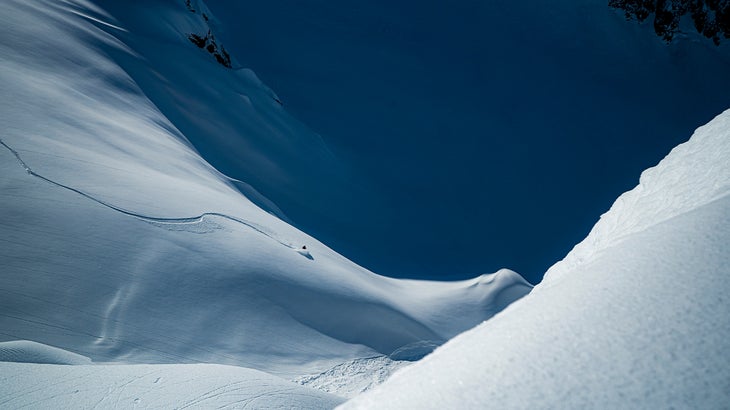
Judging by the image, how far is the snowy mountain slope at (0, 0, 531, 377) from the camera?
6.11 feet

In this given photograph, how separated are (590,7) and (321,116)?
32.3ft

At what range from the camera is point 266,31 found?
1095 centimetres

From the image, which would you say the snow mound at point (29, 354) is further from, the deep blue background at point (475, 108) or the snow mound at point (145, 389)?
the deep blue background at point (475, 108)

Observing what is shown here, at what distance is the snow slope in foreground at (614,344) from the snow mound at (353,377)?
1.79 meters

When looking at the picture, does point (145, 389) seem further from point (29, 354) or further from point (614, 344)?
point (614, 344)

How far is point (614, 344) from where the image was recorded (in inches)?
17.0

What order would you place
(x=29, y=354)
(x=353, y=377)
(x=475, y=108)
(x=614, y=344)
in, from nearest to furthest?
(x=614, y=344) → (x=29, y=354) → (x=353, y=377) → (x=475, y=108)

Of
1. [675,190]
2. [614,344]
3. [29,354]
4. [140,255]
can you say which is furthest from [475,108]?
[614,344]

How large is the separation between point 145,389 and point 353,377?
157 centimetres

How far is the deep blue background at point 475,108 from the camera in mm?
7379

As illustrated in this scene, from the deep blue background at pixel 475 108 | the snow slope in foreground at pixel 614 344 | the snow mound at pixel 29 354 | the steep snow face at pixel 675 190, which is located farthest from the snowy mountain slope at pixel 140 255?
the deep blue background at pixel 475 108

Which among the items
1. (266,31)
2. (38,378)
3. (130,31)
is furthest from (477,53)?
(38,378)

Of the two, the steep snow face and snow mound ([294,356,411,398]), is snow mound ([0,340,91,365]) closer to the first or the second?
snow mound ([294,356,411,398])

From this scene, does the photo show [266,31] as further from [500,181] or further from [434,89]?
[500,181]
